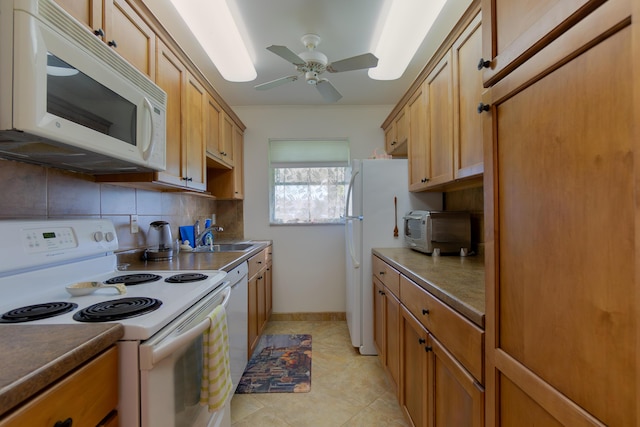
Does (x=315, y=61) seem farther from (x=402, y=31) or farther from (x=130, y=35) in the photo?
(x=130, y=35)

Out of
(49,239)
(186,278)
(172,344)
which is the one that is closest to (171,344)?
(172,344)

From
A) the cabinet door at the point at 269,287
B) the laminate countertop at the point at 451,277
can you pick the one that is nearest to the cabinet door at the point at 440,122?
the laminate countertop at the point at 451,277

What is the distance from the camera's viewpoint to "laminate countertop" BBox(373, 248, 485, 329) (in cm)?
94

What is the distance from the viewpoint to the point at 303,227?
11.3 ft

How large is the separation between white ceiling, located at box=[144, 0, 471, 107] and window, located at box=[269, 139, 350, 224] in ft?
2.31

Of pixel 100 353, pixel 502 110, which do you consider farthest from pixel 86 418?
pixel 502 110

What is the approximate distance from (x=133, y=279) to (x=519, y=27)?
5.37ft

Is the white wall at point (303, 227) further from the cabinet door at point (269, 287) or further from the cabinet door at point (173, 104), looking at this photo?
the cabinet door at point (173, 104)

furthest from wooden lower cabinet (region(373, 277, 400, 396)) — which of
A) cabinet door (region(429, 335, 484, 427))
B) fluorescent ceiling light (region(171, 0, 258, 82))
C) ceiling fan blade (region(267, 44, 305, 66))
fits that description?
fluorescent ceiling light (region(171, 0, 258, 82))

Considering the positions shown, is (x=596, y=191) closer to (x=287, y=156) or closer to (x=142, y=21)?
(x=142, y=21)

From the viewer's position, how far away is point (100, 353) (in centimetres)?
72

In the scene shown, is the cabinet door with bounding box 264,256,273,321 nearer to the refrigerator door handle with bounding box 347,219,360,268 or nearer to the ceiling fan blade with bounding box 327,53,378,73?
the refrigerator door handle with bounding box 347,219,360,268

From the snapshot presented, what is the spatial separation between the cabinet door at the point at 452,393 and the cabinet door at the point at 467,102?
899 mm

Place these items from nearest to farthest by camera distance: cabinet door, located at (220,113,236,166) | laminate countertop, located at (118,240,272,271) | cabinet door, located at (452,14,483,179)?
cabinet door, located at (452,14,483,179)
laminate countertop, located at (118,240,272,271)
cabinet door, located at (220,113,236,166)
